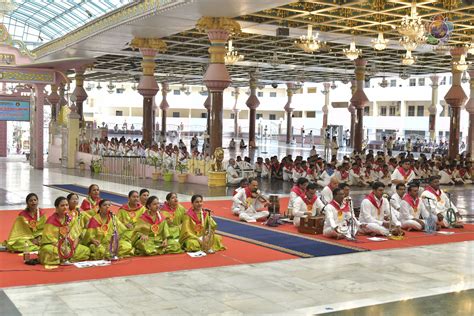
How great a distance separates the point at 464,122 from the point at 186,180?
92.8 ft

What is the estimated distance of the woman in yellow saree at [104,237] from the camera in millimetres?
7152

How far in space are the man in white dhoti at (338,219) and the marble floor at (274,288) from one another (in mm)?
889

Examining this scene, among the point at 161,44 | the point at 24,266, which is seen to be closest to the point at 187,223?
the point at 24,266

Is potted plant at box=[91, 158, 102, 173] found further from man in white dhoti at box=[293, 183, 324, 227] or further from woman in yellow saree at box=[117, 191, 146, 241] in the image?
woman in yellow saree at box=[117, 191, 146, 241]

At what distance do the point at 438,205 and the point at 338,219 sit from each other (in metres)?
2.25

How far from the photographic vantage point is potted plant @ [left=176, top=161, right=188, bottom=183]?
16.9 m

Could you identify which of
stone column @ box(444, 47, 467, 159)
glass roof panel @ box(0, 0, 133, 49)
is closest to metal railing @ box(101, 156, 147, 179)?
glass roof panel @ box(0, 0, 133, 49)

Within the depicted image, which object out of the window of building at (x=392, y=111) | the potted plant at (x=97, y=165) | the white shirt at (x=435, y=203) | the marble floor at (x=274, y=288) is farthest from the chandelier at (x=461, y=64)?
the window of building at (x=392, y=111)

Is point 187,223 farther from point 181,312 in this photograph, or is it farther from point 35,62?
point 35,62

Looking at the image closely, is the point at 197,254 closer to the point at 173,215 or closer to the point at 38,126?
the point at 173,215

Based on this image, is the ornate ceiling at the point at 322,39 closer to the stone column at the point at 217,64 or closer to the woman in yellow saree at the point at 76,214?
the stone column at the point at 217,64

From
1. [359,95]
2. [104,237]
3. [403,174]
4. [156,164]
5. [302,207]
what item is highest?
[359,95]

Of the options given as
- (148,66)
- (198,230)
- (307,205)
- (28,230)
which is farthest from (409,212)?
(148,66)

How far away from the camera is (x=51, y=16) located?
77.5ft
